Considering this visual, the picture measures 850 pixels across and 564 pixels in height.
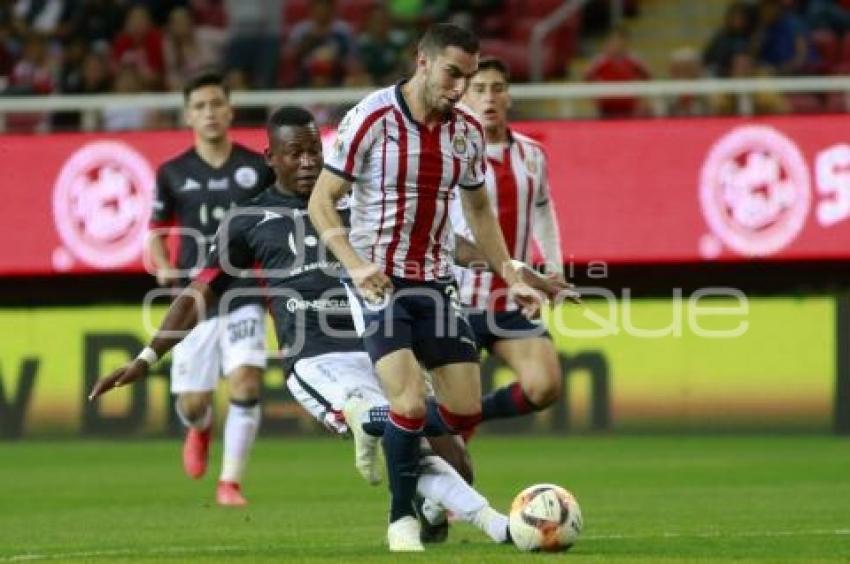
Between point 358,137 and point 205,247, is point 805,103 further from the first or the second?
point 358,137

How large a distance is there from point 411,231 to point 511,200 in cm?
282

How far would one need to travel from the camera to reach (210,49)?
68.6 feet

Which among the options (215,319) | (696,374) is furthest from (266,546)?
(696,374)

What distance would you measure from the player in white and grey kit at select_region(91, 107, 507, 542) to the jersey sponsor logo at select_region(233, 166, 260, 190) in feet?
7.68

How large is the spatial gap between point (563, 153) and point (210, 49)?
14.3 ft

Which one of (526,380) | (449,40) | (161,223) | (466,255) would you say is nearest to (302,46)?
(161,223)

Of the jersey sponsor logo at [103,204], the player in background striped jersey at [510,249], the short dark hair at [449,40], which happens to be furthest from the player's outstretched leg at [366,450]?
the jersey sponsor logo at [103,204]

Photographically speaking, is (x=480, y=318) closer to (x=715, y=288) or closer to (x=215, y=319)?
(x=215, y=319)

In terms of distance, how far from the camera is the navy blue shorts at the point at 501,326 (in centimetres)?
1173

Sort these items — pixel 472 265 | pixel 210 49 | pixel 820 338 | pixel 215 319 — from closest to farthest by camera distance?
pixel 472 265
pixel 215 319
pixel 820 338
pixel 210 49

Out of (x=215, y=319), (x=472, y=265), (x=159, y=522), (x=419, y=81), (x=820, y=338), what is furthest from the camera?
(x=820, y=338)

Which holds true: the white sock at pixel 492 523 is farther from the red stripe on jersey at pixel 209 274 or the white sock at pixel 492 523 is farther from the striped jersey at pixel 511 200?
the striped jersey at pixel 511 200

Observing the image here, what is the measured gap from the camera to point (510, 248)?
12.0 m

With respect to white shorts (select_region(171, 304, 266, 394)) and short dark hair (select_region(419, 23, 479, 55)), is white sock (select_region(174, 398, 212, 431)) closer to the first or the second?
white shorts (select_region(171, 304, 266, 394))
